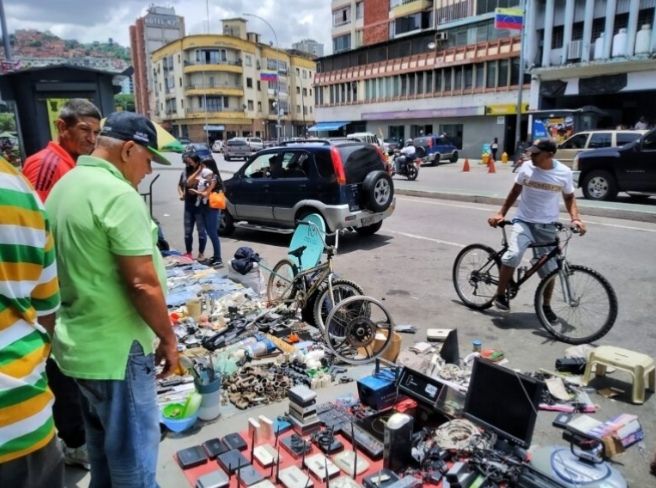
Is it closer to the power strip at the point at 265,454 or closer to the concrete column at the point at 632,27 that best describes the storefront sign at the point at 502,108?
the concrete column at the point at 632,27

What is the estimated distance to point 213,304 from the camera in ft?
20.0

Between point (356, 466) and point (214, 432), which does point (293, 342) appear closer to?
point (214, 432)

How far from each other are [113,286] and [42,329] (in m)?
0.52

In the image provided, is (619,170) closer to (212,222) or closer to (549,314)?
(549,314)

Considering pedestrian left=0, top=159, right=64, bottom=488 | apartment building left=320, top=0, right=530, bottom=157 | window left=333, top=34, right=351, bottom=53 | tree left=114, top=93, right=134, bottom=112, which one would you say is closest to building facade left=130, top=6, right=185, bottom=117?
tree left=114, top=93, right=134, bottom=112

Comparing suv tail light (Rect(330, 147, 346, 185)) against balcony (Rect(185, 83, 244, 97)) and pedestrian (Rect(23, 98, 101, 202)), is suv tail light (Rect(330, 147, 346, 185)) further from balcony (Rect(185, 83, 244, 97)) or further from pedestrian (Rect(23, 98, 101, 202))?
balcony (Rect(185, 83, 244, 97))

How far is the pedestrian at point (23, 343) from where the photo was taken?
1.51 metres

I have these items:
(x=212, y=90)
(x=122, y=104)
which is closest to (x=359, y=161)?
(x=122, y=104)

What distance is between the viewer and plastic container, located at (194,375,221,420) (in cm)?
365

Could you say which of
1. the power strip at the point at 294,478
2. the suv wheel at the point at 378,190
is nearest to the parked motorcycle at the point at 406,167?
the suv wheel at the point at 378,190

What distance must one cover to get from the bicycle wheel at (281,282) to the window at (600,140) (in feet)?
53.5

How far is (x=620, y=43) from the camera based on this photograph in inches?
1104

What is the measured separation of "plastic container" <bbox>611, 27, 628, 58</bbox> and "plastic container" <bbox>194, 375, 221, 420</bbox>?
32.0m

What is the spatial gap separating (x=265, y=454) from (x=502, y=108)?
37.7 meters
